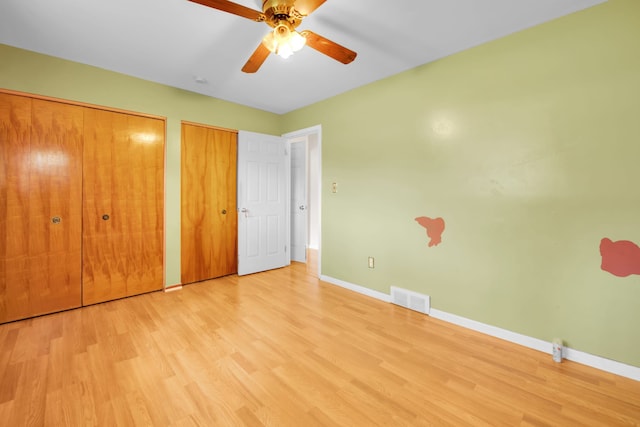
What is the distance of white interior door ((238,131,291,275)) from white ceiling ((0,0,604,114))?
3.88ft

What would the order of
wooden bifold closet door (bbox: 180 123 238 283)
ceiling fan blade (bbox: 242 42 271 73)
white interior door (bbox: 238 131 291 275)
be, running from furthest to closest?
white interior door (bbox: 238 131 291 275) → wooden bifold closet door (bbox: 180 123 238 283) → ceiling fan blade (bbox: 242 42 271 73)

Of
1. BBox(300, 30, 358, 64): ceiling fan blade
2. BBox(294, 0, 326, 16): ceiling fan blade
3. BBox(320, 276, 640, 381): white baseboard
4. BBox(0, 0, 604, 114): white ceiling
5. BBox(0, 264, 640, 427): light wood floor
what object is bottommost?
BBox(0, 264, 640, 427): light wood floor

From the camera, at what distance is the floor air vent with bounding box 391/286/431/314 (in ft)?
8.95

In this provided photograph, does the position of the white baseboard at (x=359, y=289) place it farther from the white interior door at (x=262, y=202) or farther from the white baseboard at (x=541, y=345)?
the white interior door at (x=262, y=202)

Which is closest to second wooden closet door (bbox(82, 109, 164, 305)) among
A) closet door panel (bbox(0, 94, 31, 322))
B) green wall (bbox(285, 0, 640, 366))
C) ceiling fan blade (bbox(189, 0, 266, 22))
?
closet door panel (bbox(0, 94, 31, 322))

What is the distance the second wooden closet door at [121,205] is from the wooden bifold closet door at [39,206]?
0.32ft

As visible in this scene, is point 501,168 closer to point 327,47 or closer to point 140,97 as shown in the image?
point 327,47

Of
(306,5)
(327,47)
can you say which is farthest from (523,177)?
(306,5)

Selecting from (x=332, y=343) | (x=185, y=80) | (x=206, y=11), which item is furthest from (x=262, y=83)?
(x=332, y=343)

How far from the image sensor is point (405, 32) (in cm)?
220

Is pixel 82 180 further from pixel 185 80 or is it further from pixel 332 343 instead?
pixel 332 343

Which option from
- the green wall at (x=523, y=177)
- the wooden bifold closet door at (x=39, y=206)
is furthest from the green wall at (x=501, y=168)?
the wooden bifold closet door at (x=39, y=206)

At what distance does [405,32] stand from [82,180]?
346cm

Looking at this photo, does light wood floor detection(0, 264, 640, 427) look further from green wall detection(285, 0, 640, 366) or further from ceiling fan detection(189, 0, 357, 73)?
ceiling fan detection(189, 0, 357, 73)
